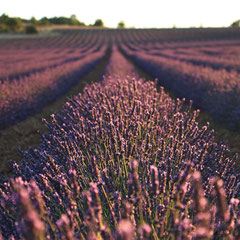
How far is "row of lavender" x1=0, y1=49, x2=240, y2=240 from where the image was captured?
799mm

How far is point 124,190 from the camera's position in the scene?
1622 millimetres

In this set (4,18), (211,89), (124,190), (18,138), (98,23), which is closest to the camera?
(124,190)

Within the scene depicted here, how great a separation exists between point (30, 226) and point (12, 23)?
202 feet

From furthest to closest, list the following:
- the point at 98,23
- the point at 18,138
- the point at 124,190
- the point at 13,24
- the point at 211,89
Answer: the point at 98,23 < the point at 13,24 < the point at 211,89 < the point at 18,138 < the point at 124,190

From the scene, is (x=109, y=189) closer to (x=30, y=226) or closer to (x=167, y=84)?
(x=30, y=226)

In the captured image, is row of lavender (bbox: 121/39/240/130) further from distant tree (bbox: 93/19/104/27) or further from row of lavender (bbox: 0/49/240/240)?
distant tree (bbox: 93/19/104/27)

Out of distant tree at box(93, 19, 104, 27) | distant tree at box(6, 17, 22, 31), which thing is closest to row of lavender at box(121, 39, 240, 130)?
distant tree at box(6, 17, 22, 31)

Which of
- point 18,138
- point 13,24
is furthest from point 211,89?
point 13,24

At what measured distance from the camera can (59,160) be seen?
2.02 meters

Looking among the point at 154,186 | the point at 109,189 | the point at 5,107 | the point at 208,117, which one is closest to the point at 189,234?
the point at 154,186

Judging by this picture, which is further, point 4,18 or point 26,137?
point 4,18

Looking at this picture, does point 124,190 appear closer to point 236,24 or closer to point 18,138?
point 18,138

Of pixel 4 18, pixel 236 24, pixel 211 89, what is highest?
pixel 236 24

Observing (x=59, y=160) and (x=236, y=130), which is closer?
(x=59, y=160)
